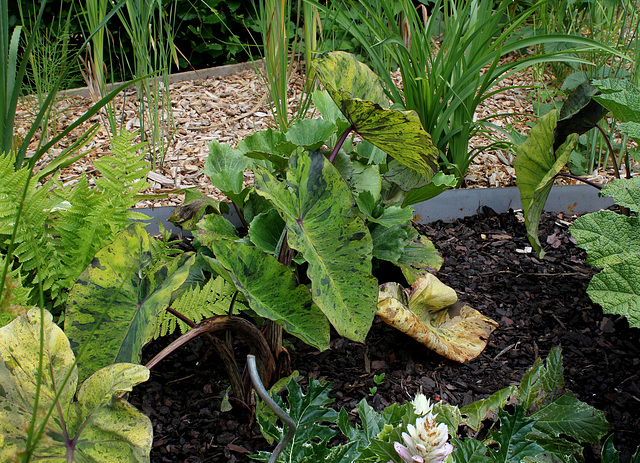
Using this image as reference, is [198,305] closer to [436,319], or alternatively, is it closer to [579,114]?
[436,319]

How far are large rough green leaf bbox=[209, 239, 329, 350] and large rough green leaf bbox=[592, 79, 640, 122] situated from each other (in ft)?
2.75

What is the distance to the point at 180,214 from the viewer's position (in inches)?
52.9

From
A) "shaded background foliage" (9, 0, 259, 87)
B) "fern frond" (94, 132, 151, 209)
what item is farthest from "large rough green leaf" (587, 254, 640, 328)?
"shaded background foliage" (9, 0, 259, 87)

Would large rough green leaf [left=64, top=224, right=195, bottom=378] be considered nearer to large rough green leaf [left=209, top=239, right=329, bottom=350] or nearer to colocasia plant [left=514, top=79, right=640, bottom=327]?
large rough green leaf [left=209, top=239, right=329, bottom=350]

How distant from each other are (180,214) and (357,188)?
50 cm

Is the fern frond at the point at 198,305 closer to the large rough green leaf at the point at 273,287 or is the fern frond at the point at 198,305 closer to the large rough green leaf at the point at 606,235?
the large rough green leaf at the point at 273,287

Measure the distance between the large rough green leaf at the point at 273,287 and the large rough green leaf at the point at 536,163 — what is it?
2.41 ft

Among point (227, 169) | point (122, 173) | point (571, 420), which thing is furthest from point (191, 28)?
point (571, 420)

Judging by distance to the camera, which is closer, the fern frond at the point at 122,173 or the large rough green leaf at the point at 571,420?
the large rough green leaf at the point at 571,420

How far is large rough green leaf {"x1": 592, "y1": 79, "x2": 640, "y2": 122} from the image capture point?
3.60ft

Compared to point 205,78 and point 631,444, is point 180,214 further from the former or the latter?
point 205,78

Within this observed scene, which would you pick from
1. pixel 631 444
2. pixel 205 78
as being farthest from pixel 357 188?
pixel 205 78

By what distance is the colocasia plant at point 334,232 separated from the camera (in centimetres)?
84

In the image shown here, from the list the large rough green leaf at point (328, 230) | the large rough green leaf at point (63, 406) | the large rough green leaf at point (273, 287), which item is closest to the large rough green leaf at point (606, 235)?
→ the large rough green leaf at point (328, 230)
